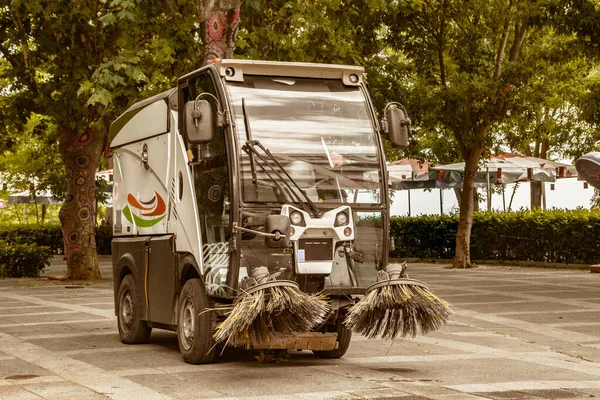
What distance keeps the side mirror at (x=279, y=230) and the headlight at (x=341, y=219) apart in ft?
1.75

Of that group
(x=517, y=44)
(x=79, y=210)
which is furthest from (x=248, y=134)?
(x=517, y=44)

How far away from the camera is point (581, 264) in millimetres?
26672

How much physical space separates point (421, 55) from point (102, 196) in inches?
622

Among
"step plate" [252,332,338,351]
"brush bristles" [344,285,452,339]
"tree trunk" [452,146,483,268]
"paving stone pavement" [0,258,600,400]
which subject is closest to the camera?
"paving stone pavement" [0,258,600,400]

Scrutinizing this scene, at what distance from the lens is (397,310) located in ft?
33.1

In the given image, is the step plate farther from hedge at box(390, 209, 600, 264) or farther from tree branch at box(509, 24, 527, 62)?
tree branch at box(509, 24, 527, 62)

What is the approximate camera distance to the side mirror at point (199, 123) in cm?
1029

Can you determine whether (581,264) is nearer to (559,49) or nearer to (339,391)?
(559,49)

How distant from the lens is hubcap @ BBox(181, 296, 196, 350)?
10898mm

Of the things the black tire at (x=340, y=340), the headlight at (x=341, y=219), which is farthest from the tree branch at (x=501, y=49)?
the headlight at (x=341, y=219)

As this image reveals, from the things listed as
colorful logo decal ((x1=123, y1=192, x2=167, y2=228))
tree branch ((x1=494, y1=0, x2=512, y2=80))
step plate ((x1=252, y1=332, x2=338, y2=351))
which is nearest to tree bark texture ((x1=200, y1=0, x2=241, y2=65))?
colorful logo decal ((x1=123, y1=192, x2=167, y2=228))

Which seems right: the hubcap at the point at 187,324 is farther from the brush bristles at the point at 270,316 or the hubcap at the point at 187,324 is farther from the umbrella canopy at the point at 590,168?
the umbrella canopy at the point at 590,168

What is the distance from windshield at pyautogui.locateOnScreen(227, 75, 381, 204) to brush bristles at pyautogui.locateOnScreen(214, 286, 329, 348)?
1.12m

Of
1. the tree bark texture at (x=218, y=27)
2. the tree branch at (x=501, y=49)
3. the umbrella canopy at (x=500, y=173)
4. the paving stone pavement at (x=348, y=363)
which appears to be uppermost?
the tree branch at (x=501, y=49)
